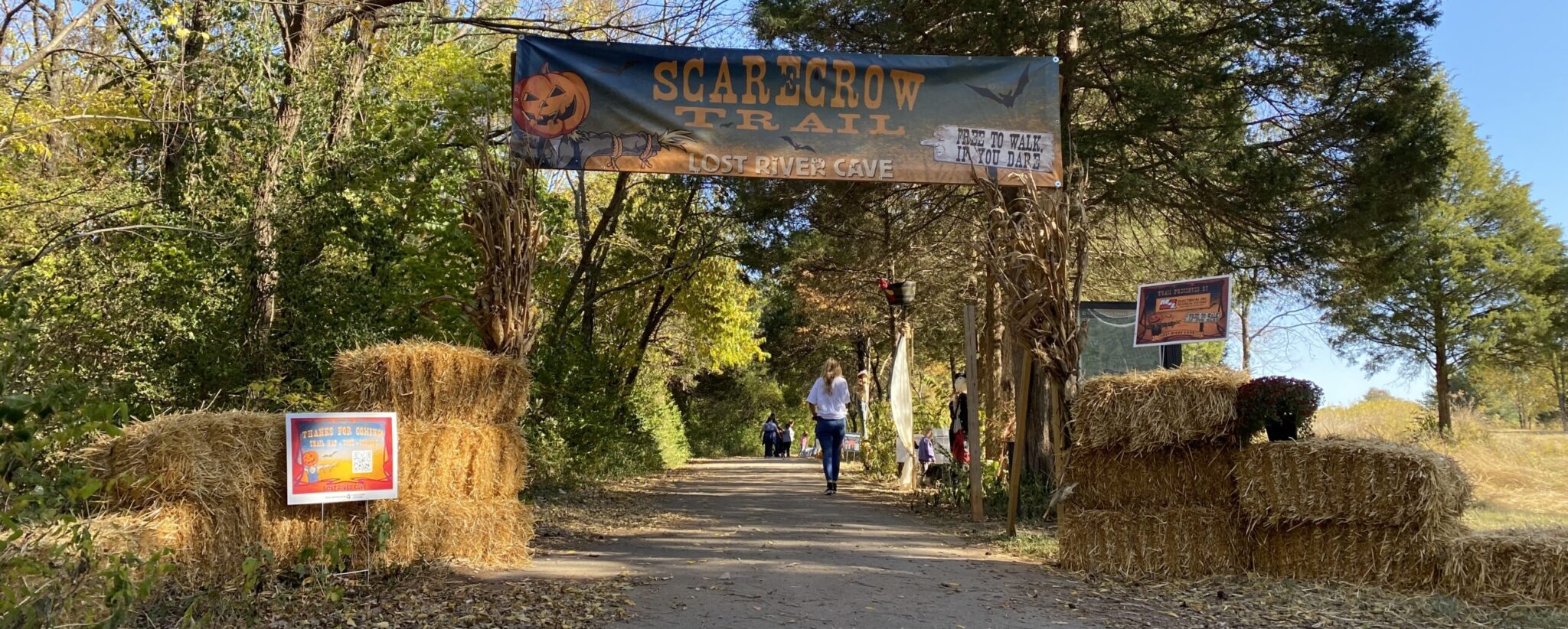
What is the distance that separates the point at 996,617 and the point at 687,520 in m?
5.40

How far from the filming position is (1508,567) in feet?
19.4

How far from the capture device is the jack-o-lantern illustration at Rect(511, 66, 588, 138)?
827 centimetres

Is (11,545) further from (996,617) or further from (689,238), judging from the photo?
(689,238)

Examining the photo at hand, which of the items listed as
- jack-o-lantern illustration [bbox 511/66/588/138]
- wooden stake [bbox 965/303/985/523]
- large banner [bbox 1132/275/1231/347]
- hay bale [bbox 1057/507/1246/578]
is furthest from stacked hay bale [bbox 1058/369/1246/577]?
jack-o-lantern illustration [bbox 511/66/588/138]

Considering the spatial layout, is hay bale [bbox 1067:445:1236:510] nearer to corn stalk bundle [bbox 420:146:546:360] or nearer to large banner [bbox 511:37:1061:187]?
large banner [bbox 511:37:1061:187]

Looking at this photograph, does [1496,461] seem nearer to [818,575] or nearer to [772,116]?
[772,116]

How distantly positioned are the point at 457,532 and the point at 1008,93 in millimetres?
5801

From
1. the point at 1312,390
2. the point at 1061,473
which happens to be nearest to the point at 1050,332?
the point at 1061,473

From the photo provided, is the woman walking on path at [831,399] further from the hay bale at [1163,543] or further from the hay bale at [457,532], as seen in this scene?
the hay bale at [457,532]

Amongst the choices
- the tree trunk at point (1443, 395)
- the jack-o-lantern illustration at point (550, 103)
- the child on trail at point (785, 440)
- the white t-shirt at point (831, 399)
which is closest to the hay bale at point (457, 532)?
the jack-o-lantern illustration at point (550, 103)

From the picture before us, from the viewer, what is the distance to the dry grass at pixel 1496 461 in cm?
1048

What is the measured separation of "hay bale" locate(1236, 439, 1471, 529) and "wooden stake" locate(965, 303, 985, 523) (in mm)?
3193

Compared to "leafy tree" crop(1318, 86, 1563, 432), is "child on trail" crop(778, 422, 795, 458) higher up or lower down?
lower down

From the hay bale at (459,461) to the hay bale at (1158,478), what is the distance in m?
4.22
